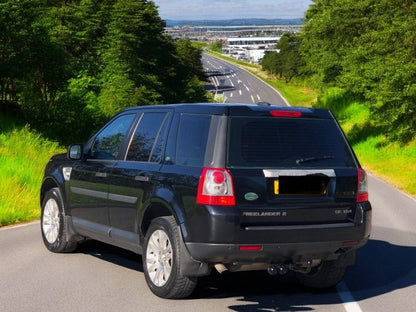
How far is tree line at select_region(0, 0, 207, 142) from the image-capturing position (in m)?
30.1

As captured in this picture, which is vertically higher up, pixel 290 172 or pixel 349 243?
pixel 290 172

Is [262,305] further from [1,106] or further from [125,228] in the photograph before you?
[1,106]

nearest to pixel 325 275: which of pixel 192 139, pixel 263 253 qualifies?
pixel 263 253

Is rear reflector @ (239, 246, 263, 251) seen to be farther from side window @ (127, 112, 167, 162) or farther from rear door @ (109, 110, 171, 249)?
side window @ (127, 112, 167, 162)

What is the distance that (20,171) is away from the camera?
16.6 m

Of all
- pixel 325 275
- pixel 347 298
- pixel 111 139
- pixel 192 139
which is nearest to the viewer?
pixel 192 139

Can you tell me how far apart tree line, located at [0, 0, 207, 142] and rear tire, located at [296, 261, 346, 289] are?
77.8 feet

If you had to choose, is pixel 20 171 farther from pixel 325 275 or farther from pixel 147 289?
pixel 325 275

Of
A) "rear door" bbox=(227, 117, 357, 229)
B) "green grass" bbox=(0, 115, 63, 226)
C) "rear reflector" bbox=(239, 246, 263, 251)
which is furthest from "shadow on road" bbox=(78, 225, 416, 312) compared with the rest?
"green grass" bbox=(0, 115, 63, 226)

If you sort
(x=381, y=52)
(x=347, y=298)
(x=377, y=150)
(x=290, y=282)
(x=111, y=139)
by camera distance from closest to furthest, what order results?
1. (x=347, y=298)
2. (x=290, y=282)
3. (x=111, y=139)
4. (x=381, y=52)
5. (x=377, y=150)

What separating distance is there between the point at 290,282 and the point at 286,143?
2.01m

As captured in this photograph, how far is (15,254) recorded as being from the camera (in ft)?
29.9

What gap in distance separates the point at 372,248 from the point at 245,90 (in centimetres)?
9087

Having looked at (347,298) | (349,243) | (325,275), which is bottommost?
(347,298)
